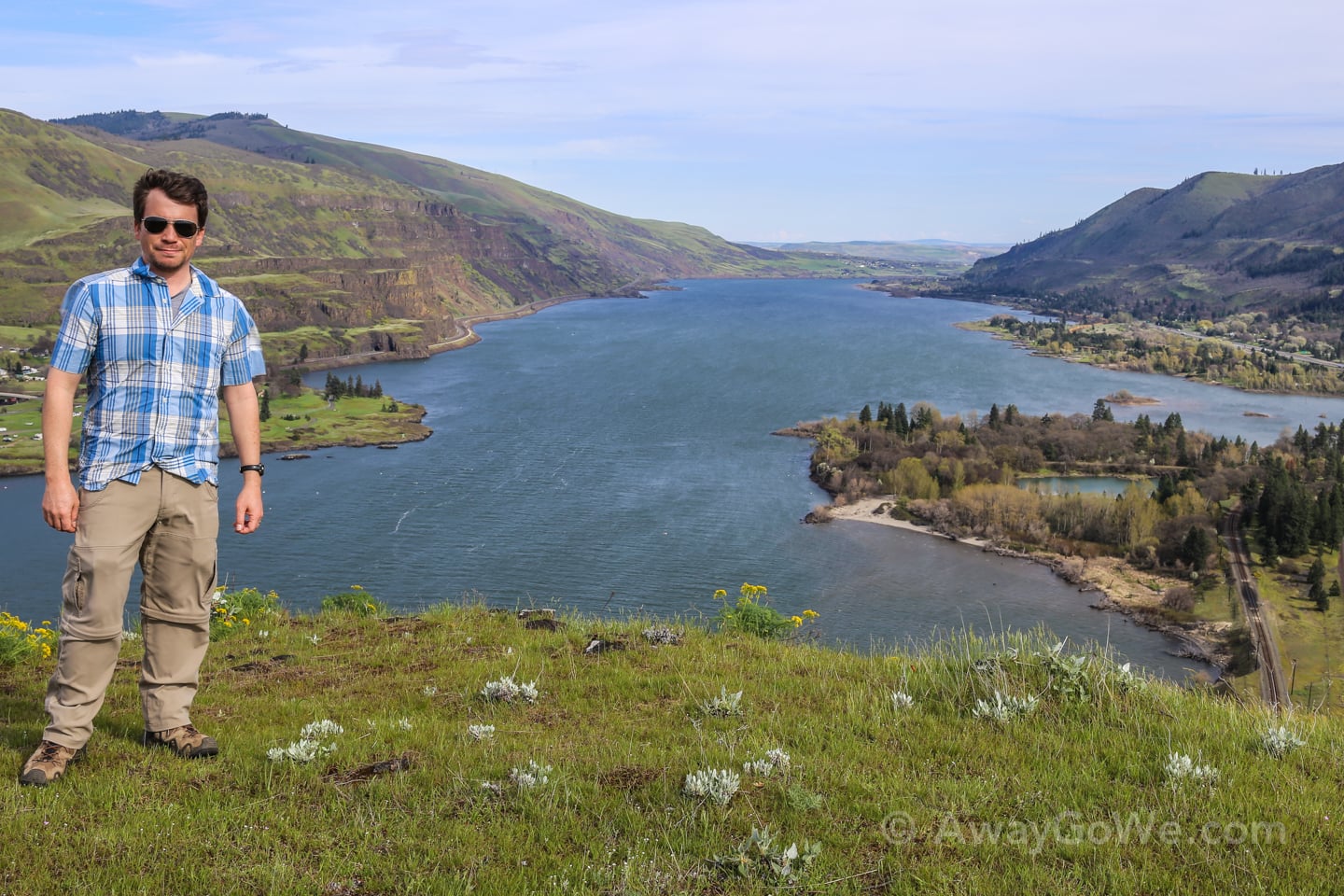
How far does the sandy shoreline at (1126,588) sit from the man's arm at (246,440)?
2237 inches

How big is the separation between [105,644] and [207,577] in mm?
653

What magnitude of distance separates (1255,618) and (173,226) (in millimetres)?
66369

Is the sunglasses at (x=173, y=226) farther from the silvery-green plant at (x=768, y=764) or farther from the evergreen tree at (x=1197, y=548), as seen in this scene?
the evergreen tree at (x=1197, y=548)

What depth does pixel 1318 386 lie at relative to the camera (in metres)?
146

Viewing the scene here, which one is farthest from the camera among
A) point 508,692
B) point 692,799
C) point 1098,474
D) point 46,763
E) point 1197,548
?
point 1098,474

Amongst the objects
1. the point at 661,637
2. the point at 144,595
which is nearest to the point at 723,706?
the point at 661,637

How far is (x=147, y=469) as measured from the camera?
5.45 metres

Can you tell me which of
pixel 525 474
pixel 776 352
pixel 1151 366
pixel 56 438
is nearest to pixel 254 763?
pixel 56 438

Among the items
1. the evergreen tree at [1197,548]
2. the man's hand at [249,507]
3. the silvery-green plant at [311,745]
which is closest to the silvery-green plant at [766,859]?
the silvery-green plant at [311,745]

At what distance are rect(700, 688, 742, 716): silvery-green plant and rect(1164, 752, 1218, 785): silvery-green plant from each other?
2.71 m

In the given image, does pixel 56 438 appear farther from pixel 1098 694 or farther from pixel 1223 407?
pixel 1223 407

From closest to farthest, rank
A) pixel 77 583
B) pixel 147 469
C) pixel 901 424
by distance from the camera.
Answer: pixel 77 583, pixel 147 469, pixel 901 424

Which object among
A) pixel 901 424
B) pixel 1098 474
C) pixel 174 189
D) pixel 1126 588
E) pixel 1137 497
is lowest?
pixel 1126 588

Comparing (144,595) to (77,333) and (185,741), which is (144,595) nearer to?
(185,741)
